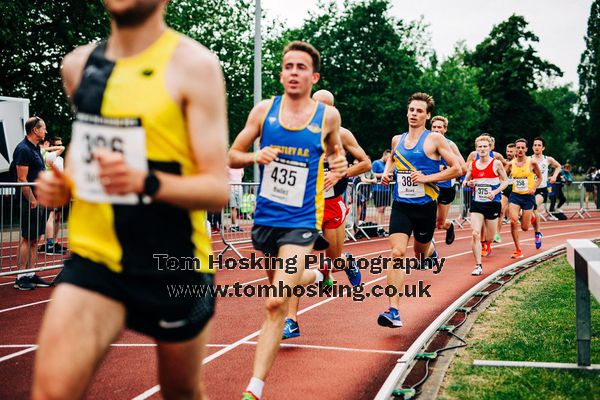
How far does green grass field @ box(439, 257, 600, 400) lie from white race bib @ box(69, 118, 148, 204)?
118 inches

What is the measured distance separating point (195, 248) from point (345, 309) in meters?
5.57

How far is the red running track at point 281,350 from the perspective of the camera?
15.8 feet

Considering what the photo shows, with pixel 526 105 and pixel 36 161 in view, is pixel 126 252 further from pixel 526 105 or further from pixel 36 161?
pixel 526 105

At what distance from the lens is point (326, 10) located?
4472 centimetres

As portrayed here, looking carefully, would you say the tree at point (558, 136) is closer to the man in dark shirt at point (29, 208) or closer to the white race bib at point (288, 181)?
the man in dark shirt at point (29, 208)

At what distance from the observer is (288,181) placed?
475 cm

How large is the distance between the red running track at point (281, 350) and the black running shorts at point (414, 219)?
972 millimetres

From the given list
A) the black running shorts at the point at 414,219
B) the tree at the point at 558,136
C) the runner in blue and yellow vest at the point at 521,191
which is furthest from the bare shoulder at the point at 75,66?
the tree at the point at 558,136

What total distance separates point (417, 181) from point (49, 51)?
1844cm

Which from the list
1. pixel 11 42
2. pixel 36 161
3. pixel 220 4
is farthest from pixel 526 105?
pixel 36 161

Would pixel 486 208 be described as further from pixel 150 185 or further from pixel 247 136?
pixel 150 185

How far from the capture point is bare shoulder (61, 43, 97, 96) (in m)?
2.50

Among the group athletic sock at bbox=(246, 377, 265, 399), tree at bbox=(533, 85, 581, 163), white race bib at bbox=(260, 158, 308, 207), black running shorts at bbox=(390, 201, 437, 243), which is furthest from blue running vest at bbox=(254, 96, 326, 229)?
tree at bbox=(533, 85, 581, 163)

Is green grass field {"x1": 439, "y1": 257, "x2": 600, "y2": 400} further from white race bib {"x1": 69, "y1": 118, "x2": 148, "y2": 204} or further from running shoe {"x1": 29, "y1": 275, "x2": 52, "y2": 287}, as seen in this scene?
running shoe {"x1": 29, "y1": 275, "x2": 52, "y2": 287}
